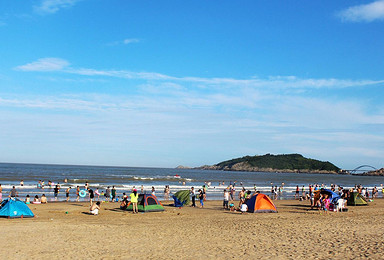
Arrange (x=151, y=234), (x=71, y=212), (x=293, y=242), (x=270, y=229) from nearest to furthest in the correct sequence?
(x=293, y=242)
(x=151, y=234)
(x=270, y=229)
(x=71, y=212)

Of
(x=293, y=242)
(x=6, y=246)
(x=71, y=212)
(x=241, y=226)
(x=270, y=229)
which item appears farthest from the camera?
(x=71, y=212)

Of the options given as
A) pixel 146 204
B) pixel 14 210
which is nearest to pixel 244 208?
pixel 146 204

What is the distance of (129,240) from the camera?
13.3 metres

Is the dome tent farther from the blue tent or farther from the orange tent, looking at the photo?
the blue tent

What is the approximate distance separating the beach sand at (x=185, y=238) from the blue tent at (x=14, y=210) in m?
0.74

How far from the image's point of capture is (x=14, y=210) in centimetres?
1912

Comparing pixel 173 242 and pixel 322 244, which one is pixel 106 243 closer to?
pixel 173 242

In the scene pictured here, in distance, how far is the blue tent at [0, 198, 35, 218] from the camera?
1895 cm

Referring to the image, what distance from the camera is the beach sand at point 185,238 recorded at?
36.6 ft

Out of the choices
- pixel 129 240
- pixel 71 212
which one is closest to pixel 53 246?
pixel 129 240

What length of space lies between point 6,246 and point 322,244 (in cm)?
1047

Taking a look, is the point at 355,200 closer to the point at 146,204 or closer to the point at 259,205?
the point at 259,205

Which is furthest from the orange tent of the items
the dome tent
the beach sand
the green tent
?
the green tent

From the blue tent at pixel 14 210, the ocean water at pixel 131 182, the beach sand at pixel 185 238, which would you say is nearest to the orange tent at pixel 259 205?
the beach sand at pixel 185 238
